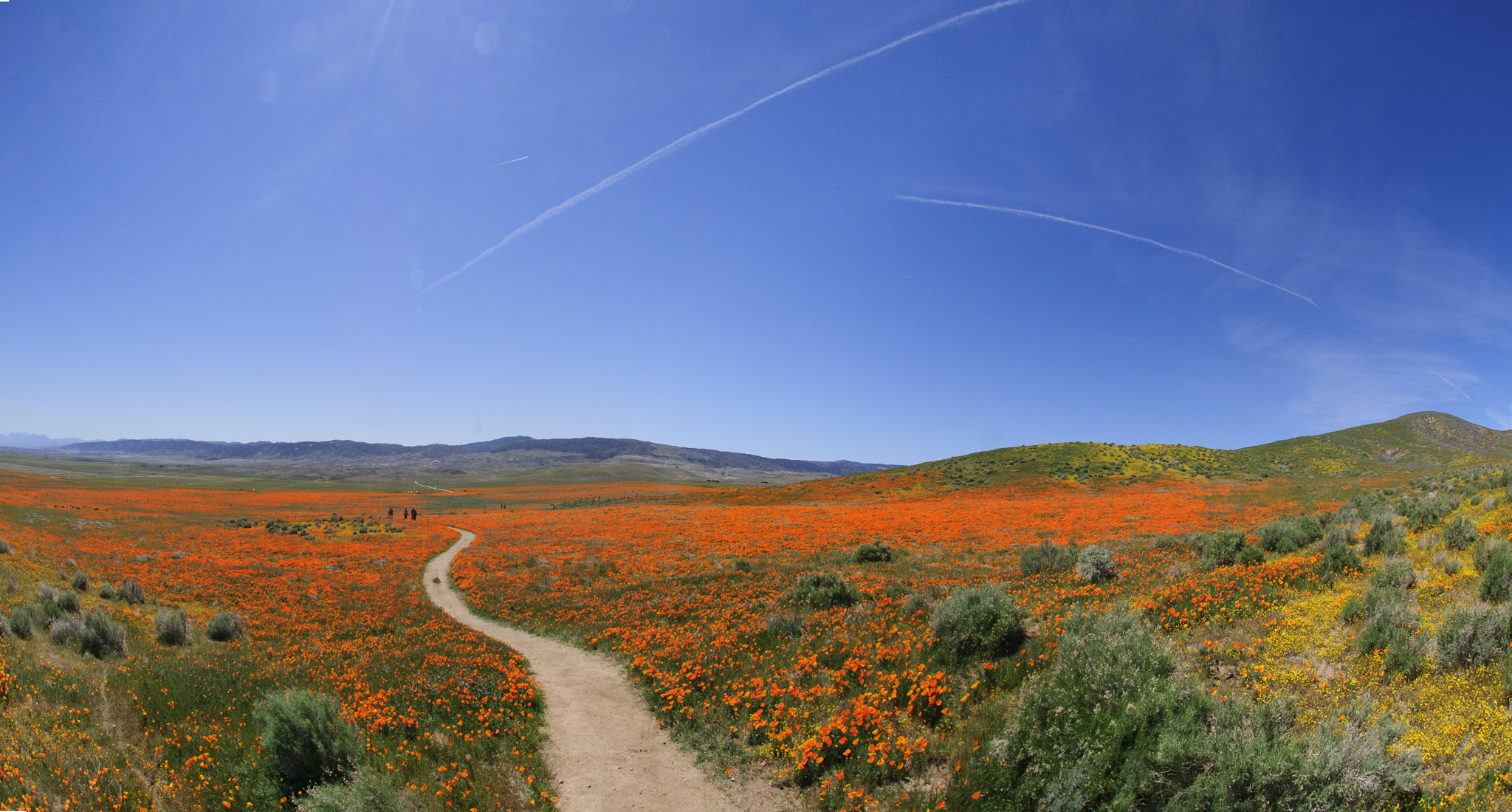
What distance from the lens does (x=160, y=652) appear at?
43.3 ft

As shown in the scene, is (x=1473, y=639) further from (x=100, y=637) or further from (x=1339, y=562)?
(x=100, y=637)

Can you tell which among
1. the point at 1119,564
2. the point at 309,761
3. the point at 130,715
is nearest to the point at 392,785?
the point at 309,761

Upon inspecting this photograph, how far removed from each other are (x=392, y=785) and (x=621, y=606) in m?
10.2

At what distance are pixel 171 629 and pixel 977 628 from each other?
19.8 metres

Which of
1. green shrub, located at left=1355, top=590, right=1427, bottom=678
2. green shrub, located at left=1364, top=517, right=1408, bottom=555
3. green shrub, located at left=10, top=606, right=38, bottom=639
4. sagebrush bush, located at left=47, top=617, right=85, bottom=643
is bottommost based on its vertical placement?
sagebrush bush, located at left=47, top=617, right=85, bottom=643

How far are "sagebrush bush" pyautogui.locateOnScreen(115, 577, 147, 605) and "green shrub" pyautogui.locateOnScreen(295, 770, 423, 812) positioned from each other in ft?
54.9

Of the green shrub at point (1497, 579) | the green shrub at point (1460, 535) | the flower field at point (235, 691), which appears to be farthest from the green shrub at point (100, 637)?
the green shrub at point (1460, 535)

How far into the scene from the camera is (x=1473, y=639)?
575 cm

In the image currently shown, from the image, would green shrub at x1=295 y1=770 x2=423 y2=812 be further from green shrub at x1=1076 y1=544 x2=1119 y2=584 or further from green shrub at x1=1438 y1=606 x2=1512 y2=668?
green shrub at x1=1076 y1=544 x2=1119 y2=584

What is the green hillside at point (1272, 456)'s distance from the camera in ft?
234

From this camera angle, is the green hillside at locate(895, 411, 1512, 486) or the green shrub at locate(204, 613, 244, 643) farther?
the green hillside at locate(895, 411, 1512, 486)

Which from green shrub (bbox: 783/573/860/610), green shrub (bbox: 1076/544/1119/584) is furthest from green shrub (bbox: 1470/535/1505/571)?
green shrub (bbox: 783/573/860/610)

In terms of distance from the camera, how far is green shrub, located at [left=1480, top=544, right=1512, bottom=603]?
6.72 meters

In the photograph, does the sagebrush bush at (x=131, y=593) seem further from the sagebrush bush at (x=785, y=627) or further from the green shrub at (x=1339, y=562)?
the green shrub at (x=1339, y=562)
